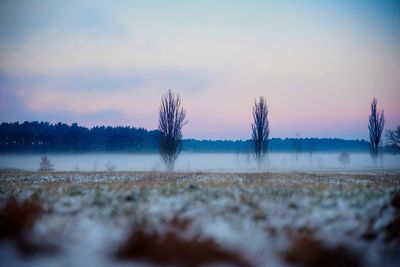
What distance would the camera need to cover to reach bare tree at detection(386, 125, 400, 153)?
39875mm

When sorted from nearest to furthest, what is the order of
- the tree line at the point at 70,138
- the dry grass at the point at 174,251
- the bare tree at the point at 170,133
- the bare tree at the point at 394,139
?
the dry grass at the point at 174,251, the bare tree at the point at 170,133, the bare tree at the point at 394,139, the tree line at the point at 70,138

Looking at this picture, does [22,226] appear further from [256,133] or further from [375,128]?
[375,128]

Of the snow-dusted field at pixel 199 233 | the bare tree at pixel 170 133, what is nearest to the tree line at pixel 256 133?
the bare tree at pixel 170 133

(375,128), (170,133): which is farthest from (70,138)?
(375,128)

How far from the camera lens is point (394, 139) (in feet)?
132

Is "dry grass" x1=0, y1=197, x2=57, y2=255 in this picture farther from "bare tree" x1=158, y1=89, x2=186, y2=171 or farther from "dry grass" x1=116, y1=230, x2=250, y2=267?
"bare tree" x1=158, y1=89, x2=186, y2=171

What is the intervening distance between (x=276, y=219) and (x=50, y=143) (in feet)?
212

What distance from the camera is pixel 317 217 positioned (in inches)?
172

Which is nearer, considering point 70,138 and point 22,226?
point 22,226

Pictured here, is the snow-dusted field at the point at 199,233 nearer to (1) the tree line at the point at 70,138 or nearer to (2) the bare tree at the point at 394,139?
(2) the bare tree at the point at 394,139

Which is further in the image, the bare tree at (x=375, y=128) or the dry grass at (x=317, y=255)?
the bare tree at (x=375, y=128)

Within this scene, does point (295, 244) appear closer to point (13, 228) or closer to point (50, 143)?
point (13, 228)

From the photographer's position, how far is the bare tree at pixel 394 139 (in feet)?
131

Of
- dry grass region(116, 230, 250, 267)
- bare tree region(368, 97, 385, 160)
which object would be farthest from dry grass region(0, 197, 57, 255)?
bare tree region(368, 97, 385, 160)
